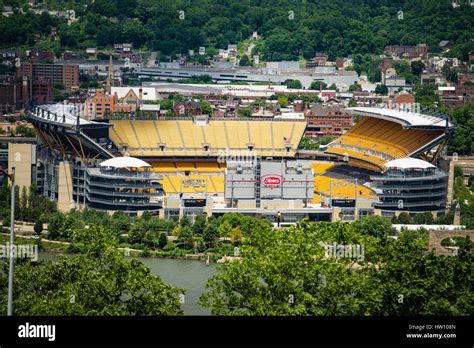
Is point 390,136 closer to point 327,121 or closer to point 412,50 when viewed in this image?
point 327,121

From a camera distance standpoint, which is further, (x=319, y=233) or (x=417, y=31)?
(x=417, y=31)

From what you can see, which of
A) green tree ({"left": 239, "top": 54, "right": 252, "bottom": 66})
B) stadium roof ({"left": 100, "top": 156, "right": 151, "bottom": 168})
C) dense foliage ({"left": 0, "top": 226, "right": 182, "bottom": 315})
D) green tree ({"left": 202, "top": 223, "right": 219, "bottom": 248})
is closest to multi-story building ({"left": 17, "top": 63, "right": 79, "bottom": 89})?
green tree ({"left": 239, "top": 54, "right": 252, "bottom": 66})

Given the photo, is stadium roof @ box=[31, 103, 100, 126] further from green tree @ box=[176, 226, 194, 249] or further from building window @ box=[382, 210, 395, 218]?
building window @ box=[382, 210, 395, 218]

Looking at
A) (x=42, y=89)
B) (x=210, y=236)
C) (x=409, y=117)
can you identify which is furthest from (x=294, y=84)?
(x=210, y=236)

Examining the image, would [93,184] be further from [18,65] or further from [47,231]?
[18,65]

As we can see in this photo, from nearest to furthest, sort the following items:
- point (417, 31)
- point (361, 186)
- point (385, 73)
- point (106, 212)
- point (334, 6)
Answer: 1. point (106, 212)
2. point (361, 186)
3. point (385, 73)
4. point (417, 31)
5. point (334, 6)

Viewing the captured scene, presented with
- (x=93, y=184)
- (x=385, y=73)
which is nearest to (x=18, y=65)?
(x=385, y=73)

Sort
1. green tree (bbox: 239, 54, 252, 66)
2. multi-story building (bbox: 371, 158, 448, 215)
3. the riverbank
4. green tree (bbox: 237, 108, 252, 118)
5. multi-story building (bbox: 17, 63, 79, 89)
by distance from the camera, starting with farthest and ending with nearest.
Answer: green tree (bbox: 239, 54, 252, 66), multi-story building (bbox: 17, 63, 79, 89), green tree (bbox: 237, 108, 252, 118), multi-story building (bbox: 371, 158, 448, 215), the riverbank
